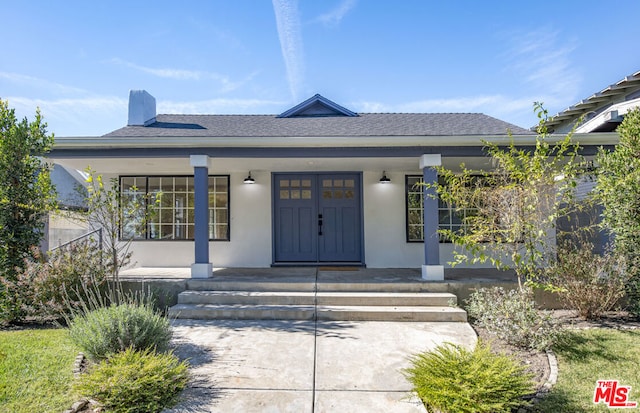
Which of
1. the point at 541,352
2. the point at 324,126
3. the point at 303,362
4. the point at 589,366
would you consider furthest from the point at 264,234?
the point at 589,366

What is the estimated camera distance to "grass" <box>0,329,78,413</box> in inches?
108

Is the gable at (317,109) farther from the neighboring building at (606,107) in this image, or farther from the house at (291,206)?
the neighboring building at (606,107)

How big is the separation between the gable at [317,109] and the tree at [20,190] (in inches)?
205

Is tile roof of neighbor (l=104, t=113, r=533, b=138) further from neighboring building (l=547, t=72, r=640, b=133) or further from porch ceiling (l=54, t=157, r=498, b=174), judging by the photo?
neighboring building (l=547, t=72, r=640, b=133)

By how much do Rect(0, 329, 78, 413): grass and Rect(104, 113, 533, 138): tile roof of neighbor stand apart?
4.00m

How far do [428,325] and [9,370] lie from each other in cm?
481

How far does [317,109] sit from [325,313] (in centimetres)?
576

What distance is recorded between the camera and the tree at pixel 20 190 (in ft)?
16.5

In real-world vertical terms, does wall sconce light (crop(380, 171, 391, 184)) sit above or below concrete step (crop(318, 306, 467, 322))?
above

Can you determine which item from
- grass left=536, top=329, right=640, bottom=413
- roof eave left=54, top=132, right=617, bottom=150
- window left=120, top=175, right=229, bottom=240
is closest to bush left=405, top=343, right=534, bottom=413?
grass left=536, top=329, right=640, bottom=413

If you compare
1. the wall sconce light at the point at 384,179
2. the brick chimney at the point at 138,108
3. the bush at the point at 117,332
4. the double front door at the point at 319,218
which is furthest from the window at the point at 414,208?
the brick chimney at the point at 138,108

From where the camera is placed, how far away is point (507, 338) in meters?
3.97

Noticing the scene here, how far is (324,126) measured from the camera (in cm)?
795

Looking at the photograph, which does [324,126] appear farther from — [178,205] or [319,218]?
[178,205]
